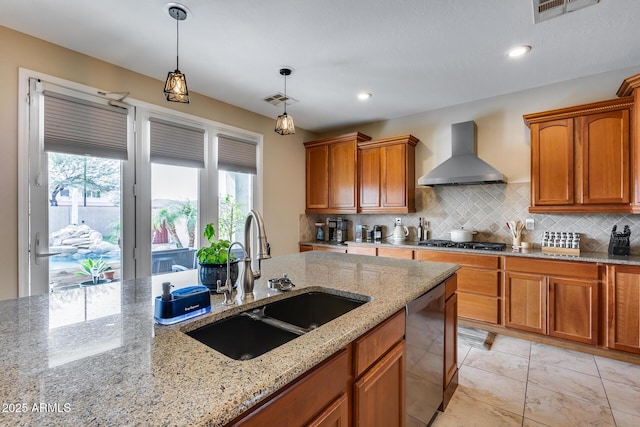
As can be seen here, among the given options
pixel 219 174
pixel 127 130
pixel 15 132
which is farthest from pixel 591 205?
pixel 15 132

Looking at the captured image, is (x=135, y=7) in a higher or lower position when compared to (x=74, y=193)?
higher

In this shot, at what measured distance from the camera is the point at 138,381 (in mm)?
692

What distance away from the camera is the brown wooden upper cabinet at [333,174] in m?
4.25

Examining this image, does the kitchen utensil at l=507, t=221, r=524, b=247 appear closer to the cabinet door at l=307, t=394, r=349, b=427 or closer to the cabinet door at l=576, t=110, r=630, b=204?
the cabinet door at l=576, t=110, r=630, b=204

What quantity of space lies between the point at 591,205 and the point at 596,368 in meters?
1.42

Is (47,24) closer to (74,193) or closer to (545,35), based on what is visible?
(74,193)

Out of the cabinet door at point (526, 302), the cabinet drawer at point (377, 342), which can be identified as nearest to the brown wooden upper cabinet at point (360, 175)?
the cabinet door at point (526, 302)

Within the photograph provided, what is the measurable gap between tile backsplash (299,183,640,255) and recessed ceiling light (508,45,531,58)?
4.79 ft

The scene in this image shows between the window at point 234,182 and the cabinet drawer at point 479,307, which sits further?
the window at point 234,182

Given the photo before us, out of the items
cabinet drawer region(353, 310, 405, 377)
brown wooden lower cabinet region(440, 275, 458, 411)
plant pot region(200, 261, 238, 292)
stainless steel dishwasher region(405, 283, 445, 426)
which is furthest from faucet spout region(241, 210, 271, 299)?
brown wooden lower cabinet region(440, 275, 458, 411)

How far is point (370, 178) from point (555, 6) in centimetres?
253

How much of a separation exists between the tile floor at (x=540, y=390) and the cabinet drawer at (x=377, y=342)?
1.00 meters

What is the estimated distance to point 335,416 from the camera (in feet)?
3.12

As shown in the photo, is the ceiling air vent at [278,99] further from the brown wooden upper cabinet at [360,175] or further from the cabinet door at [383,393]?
the cabinet door at [383,393]
